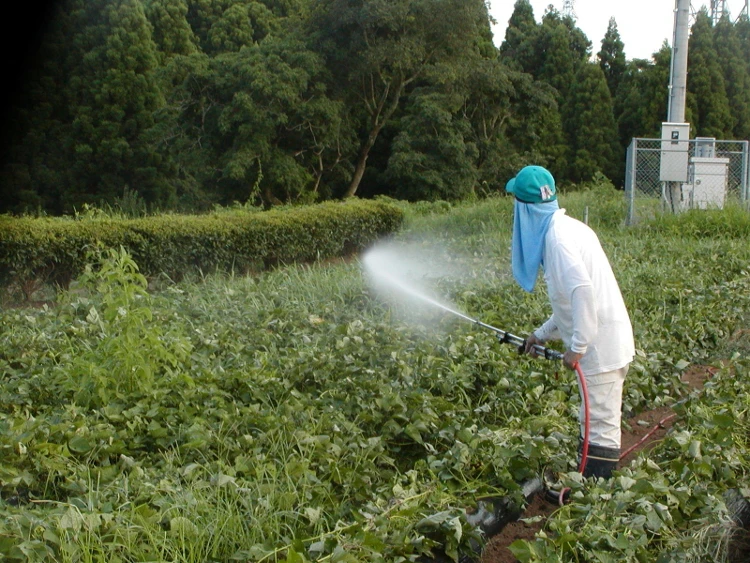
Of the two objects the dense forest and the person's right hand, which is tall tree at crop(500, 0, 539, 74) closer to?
the dense forest

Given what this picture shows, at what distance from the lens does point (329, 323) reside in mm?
6617

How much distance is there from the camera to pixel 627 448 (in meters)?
4.90

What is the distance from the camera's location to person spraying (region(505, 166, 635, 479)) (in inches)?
149

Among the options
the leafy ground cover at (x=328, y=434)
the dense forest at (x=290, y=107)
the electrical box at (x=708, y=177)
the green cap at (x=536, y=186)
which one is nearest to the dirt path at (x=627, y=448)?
the leafy ground cover at (x=328, y=434)

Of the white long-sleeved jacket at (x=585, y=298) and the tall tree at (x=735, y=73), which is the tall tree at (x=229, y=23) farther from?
the white long-sleeved jacket at (x=585, y=298)

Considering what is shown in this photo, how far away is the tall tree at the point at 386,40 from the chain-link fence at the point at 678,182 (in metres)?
6.63

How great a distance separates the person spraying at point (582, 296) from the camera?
3.78 metres

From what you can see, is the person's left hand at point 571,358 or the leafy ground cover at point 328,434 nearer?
the leafy ground cover at point 328,434

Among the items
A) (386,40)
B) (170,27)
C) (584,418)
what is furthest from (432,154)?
(584,418)

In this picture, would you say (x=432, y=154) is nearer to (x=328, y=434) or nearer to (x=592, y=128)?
(x=592, y=128)

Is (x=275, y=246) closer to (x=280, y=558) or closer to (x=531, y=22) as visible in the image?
(x=280, y=558)

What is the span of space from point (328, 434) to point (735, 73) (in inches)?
1088

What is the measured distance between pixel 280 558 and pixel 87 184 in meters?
21.0

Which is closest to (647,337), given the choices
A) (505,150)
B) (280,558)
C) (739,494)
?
(739,494)
